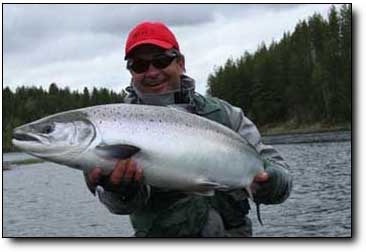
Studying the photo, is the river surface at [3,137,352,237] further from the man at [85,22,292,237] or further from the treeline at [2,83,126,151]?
the man at [85,22,292,237]

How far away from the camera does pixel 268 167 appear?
304 centimetres

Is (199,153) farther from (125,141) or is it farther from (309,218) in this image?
(309,218)

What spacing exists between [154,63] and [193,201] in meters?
0.70

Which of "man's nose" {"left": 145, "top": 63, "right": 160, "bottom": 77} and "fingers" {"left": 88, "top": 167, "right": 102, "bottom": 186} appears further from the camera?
"man's nose" {"left": 145, "top": 63, "right": 160, "bottom": 77}

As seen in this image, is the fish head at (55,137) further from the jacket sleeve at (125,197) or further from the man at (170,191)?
the man at (170,191)

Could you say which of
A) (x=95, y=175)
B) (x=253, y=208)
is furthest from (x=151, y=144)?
(x=253, y=208)

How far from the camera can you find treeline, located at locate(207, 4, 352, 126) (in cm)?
2847

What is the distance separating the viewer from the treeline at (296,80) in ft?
93.4

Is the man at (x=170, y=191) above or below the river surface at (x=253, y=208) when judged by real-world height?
above

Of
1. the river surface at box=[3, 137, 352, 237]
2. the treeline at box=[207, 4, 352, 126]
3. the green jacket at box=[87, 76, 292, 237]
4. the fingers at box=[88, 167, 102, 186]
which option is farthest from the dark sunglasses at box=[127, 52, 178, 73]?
the treeline at box=[207, 4, 352, 126]

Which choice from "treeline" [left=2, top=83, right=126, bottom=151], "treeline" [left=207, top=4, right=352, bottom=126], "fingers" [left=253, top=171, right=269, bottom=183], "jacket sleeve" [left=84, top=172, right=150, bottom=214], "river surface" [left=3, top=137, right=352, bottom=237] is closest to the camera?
"jacket sleeve" [left=84, top=172, right=150, bottom=214]

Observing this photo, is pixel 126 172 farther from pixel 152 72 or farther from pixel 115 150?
pixel 152 72

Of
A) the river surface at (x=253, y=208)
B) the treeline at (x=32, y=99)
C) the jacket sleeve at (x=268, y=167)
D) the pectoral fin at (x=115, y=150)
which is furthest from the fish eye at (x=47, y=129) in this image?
the river surface at (x=253, y=208)

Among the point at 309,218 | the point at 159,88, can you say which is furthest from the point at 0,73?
the point at 309,218
